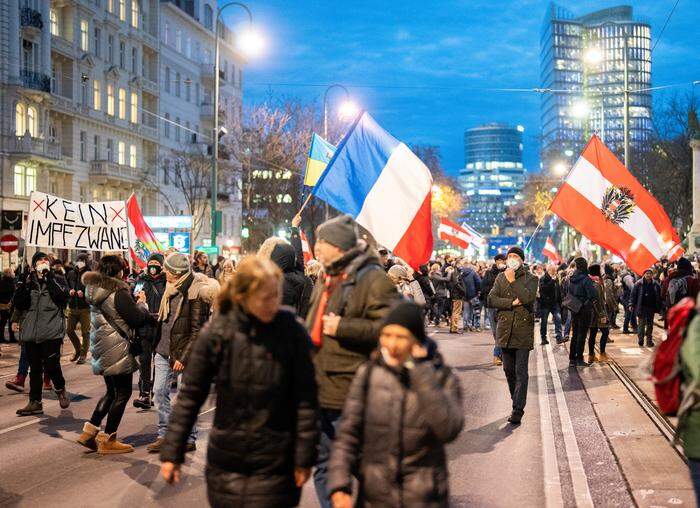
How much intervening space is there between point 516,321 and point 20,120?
38479mm

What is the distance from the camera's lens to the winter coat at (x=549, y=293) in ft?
78.0

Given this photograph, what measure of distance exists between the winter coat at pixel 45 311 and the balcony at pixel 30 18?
34.7 metres

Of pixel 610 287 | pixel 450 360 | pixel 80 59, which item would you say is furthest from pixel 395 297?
pixel 80 59

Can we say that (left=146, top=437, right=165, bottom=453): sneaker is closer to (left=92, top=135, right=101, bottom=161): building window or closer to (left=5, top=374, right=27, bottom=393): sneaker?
(left=5, top=374, right=27, bottom=393): sneaker

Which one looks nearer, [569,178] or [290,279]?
[290,279]

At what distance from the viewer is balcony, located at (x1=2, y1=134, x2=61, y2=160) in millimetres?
43469

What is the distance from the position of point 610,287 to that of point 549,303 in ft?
5.32

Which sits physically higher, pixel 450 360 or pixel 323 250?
pixel 323 250

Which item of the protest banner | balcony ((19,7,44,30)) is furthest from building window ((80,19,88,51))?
the protest banner

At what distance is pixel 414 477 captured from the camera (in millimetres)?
4465

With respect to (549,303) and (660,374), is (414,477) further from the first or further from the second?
(549,303)

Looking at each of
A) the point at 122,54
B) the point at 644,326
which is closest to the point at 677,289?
the point at 644,326

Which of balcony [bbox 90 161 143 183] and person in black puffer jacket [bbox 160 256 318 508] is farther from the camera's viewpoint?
balcony [bbox 90 161 143 183]

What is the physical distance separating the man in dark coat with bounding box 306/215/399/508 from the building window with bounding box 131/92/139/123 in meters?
55.2
